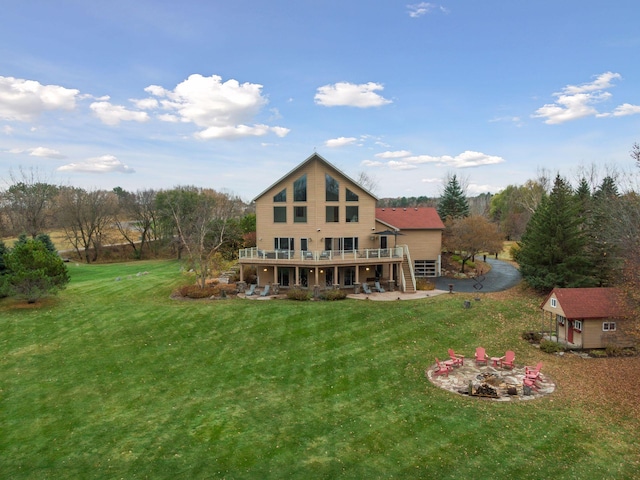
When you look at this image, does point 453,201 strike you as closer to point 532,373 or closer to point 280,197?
point 280,197

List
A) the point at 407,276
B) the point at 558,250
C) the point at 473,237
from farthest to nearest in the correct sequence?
1. the point at 473,237
2. the point at 407,276
3. the point at 558,250

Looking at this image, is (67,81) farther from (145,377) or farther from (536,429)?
(536,429)

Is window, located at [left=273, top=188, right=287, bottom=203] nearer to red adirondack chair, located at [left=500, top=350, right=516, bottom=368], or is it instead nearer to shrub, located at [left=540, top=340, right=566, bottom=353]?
red adirondack chair, located at [left=500, top=350, right=516, bottom=368]

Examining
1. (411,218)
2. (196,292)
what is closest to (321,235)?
(196,292)

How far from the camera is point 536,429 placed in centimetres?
1286

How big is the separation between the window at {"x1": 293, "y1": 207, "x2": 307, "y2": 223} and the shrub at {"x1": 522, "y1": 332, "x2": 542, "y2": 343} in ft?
57.5

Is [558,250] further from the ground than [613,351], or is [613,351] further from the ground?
[558,250]

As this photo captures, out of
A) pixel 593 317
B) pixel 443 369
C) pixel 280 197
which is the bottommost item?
pixel 443 369

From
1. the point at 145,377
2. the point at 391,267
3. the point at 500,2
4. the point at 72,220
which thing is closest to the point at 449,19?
the point at 500,2

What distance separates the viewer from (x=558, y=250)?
95.6 feet

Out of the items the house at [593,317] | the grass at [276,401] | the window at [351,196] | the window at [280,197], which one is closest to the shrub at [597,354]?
the house at [593,317]

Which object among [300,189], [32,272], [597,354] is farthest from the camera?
[300,189]

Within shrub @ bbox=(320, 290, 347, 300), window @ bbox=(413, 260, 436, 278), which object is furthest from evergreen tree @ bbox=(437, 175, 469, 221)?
shrub @ bbox=(320, 290, 347, 300)

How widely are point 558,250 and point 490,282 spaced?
7.00 meters
